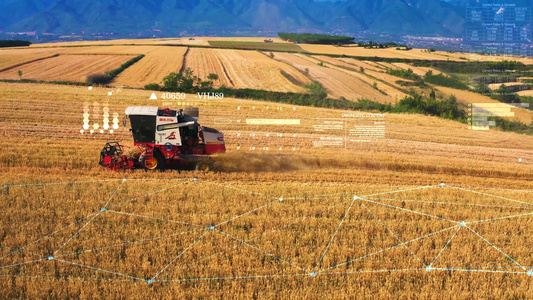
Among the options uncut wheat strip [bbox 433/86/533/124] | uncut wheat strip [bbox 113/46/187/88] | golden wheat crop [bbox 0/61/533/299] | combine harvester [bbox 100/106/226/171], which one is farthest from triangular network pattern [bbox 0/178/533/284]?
uncut wheat strip [bbox 113/46/187/88]

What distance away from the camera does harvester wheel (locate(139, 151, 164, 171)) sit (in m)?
14.2

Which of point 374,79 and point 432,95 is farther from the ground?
point 374,79

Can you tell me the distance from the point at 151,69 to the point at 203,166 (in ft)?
59.6

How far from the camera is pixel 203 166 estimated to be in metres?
15.1

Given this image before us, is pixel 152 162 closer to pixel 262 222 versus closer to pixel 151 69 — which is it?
pixel 262 222

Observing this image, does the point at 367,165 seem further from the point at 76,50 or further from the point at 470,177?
the point at 76,50

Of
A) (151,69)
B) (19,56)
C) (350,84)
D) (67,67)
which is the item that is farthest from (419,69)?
(19,56)

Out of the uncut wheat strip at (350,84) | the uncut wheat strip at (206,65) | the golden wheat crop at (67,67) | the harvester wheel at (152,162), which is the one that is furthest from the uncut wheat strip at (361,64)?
the harvester wheel at (152,162)

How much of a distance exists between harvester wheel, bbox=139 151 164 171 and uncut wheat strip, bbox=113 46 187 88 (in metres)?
13.9

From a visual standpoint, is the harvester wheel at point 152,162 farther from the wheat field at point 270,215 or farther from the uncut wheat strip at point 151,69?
the uncut wheat strip at point 151,69

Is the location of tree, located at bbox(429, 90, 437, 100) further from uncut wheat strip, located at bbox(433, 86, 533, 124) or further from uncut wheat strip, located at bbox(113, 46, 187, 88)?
uncut wheat strip, located at bbox(113, 46, 187, 88)

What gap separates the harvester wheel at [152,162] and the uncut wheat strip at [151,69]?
13925 millimetres

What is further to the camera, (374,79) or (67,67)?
(67,67)

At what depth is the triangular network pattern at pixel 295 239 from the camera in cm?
802
